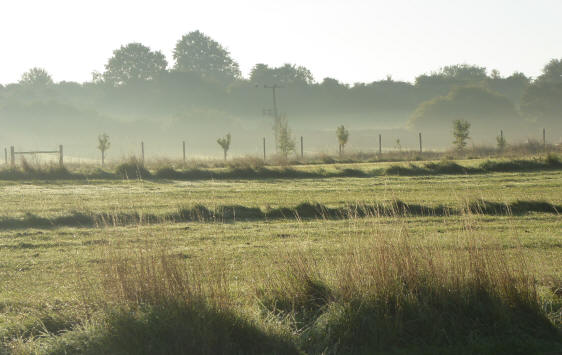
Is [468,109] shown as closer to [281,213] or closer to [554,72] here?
[554,72]

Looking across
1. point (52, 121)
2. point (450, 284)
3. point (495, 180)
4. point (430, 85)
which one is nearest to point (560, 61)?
point (430, 85)

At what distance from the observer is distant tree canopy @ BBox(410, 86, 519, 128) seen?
107 meters

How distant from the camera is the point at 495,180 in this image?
26812mm

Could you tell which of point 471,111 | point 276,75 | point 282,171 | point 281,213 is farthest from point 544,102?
point 281,213

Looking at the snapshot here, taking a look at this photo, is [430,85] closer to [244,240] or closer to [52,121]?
[52,121]

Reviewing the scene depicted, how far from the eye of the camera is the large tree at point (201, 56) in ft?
473

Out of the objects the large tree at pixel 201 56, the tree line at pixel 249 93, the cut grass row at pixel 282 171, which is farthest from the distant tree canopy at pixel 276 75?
the cut grass row at pixel 282 171

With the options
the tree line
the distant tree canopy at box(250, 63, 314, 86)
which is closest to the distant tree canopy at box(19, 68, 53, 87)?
the tree line

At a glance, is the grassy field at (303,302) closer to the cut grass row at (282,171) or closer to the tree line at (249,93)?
the cut grass row at (282,171)

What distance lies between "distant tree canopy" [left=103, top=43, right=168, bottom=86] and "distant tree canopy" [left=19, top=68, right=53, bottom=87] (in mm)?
17537

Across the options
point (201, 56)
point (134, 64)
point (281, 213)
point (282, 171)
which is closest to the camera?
point (281, 213)

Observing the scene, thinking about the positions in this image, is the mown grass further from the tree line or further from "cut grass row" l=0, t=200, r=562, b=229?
the tree line

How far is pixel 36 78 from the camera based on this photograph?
144 meters

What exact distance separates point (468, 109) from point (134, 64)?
66772 millimetres
